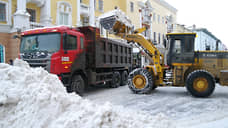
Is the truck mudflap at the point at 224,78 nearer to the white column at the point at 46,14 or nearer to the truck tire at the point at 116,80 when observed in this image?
the truck tire at the point at 116,80

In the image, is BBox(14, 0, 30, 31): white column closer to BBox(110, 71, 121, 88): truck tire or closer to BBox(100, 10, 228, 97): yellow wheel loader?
BBox(100, 10, 228, 97): yellow wheel loader

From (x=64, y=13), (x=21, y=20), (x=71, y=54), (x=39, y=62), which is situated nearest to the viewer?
(x=39, y=62)

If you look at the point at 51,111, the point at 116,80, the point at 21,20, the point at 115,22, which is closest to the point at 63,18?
the point at 21,20

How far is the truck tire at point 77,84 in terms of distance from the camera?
841 centimetres

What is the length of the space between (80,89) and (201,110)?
4850mm

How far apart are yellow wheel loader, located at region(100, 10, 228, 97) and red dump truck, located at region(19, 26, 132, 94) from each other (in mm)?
1310

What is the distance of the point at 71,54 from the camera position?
26.9 feet

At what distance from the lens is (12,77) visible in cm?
482

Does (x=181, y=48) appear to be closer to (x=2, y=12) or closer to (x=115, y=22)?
(x=115, y=22)

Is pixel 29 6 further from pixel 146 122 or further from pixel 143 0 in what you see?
pixel 143 0

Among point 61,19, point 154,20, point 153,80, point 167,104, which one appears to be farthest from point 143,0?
point 167,104

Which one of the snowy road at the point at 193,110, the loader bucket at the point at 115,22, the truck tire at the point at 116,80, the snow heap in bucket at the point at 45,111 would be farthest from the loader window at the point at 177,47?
the snow heap in bucket at the point at 45,111

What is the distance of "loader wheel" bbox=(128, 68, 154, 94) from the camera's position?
30.5 ft

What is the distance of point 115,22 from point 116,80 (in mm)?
4050
